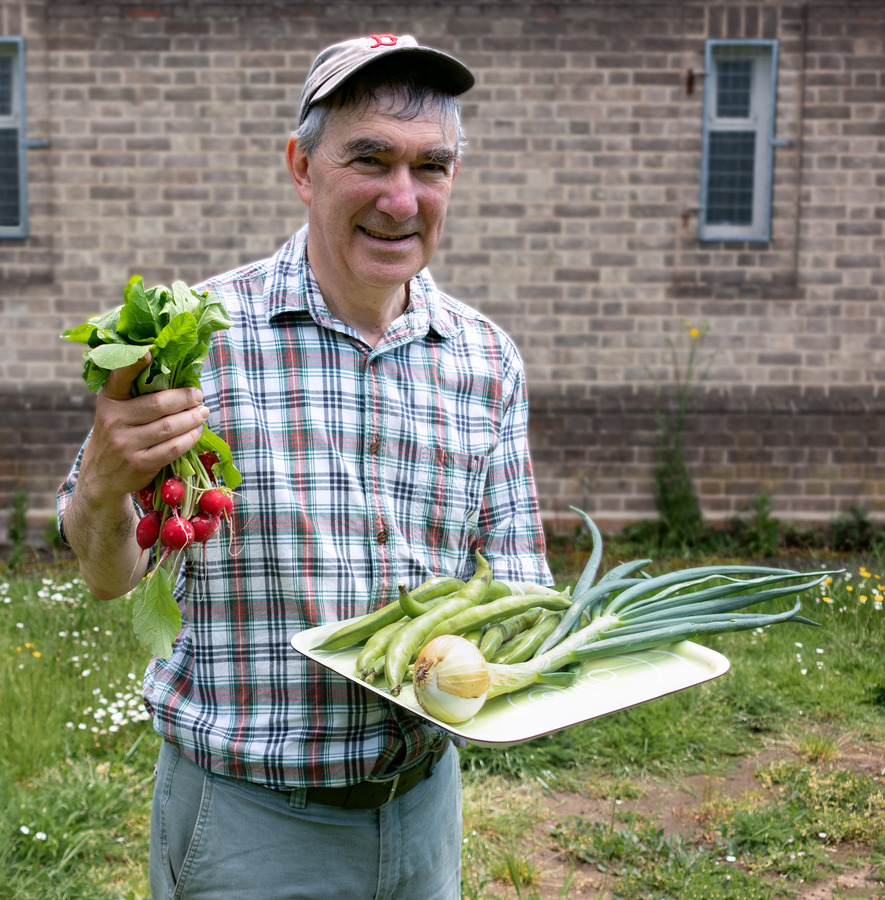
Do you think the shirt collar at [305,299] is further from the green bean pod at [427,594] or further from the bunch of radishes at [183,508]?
the green bean pod at [427,594]

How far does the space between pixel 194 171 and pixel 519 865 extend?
21.2 ft

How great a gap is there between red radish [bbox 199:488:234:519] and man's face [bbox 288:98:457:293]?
535 mm

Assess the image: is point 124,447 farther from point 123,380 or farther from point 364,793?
point 364,793

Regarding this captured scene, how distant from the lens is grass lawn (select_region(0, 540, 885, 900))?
139 inches

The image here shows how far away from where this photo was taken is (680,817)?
3.94m

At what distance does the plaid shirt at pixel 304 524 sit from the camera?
79.6 inches

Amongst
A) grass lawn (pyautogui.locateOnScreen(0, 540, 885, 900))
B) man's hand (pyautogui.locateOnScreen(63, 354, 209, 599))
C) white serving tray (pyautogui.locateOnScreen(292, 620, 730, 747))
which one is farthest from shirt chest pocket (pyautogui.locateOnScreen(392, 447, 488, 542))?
grass lawn (pyautogui.locateOnScreen(0, 540, 885, 900))

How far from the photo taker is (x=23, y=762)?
13.5 ft

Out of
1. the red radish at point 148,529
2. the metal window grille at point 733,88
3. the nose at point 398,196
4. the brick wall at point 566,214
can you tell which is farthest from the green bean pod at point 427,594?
the metal window grille at point 733,88

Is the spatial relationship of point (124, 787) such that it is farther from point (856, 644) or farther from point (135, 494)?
point (856, 644)

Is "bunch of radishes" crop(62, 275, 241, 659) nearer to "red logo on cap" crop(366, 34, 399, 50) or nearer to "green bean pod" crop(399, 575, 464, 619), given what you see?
"green bean pod" crop(399, 575, 464, 619)

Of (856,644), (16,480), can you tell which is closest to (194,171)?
(16,480)

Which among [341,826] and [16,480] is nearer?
[341,826]

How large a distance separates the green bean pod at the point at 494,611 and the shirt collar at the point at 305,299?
0.62m
